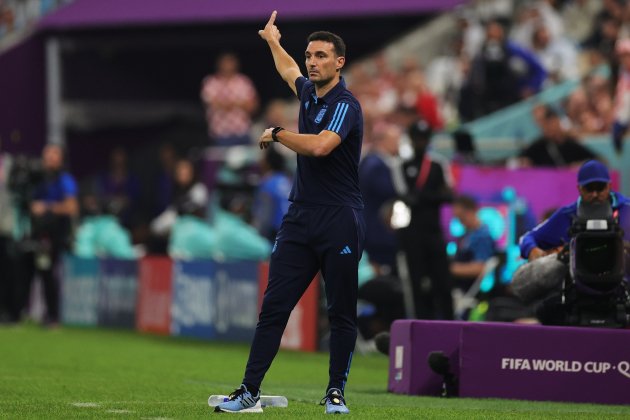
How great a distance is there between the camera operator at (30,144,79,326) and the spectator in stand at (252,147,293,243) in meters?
3.42

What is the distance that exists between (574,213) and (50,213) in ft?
35.9

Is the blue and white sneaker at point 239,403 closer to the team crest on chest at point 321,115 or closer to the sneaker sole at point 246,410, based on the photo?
the sneaker sole at point 246,410

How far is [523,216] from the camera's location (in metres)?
17.3

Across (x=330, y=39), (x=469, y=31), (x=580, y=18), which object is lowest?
(x=330, y=39)

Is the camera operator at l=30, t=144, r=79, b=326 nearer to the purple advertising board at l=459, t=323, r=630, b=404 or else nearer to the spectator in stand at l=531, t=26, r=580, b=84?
the spectator in stand at l=531, t=26, r=580, b=84

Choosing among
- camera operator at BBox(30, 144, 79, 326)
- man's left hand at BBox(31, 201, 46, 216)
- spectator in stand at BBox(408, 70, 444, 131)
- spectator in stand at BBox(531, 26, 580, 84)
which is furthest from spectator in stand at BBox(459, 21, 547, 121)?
man's left hand at BBox(31, 201, 46, 216)

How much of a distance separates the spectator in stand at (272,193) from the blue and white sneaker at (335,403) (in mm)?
8879

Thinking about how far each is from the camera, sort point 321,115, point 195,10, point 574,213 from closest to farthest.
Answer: point 321,115 < point 574,213 < point 195,10

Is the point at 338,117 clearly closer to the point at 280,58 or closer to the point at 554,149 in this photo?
the point at 280,58

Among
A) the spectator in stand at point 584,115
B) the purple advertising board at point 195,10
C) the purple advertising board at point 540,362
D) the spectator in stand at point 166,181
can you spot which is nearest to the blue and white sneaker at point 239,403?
the purple advertising board at point 540,362

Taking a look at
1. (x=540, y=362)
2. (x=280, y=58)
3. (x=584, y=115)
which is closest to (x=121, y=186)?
(x=584, y=115)

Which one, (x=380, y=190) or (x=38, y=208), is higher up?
(x=380, y=190)

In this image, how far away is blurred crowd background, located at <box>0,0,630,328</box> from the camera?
1800 centimetres

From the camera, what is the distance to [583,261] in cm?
1068
